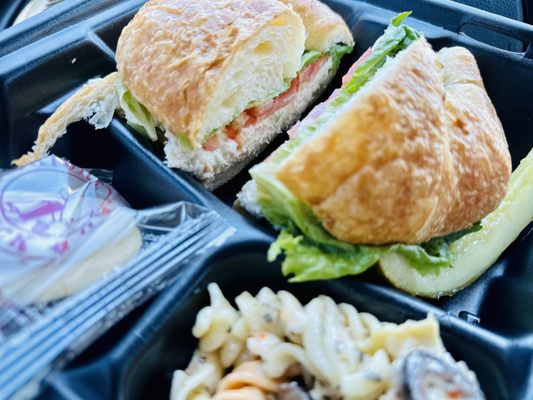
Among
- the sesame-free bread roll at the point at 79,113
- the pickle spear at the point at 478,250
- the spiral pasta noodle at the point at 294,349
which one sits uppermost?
the sesame-free bread roll at the point at 79,113

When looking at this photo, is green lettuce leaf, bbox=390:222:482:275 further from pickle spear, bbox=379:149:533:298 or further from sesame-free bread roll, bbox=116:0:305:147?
sesame-free bread roll, bbox=116:0:305:147

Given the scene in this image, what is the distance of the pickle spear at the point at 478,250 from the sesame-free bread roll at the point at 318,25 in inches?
33.4

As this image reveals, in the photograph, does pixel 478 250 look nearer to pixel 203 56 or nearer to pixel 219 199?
pixel 219 199

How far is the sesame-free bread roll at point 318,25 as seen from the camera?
7.30 feet

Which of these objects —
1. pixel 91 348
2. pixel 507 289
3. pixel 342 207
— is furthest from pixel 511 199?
pixel 91 348

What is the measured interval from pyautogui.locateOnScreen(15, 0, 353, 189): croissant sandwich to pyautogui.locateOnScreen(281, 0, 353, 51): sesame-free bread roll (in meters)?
0.19

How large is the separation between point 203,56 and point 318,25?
671mm

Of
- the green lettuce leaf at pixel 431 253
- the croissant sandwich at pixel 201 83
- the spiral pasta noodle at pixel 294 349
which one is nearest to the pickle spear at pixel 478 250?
the green lettuce leaf at pixel 431 253

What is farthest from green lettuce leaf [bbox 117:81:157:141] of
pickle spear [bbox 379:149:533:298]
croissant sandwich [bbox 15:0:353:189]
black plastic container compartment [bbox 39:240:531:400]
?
pickle spear [bbox 379:149:533:298]

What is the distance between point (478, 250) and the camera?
171 cm

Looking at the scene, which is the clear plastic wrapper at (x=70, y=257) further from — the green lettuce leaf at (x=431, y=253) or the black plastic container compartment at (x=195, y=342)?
the green lettuce leaf at (x=431, y=253)

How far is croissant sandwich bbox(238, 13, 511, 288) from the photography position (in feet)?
4.51

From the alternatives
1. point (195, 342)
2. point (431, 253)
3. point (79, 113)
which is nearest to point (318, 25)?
point (79, 113)

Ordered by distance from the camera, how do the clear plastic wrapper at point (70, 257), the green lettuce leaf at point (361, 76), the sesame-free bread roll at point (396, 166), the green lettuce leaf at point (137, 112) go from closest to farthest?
the clear plastic wrapper at point (70, 257)
the sesame-free bread roll at point (396, 166)
the green lettuce leaf at point (361, 76)
the green lettuce leaf at point (137, 112)
